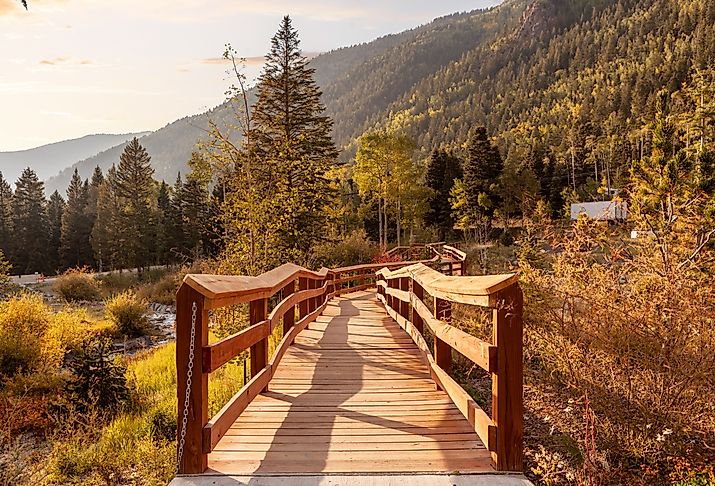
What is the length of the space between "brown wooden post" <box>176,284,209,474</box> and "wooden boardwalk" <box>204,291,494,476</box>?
0.43ft

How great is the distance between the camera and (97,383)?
10633 millimetres

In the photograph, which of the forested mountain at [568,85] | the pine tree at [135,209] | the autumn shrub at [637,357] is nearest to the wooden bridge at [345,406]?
the autumn shrub at [637,357]

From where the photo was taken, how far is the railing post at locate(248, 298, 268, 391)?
528cm

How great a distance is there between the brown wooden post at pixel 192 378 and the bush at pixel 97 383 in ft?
26.9

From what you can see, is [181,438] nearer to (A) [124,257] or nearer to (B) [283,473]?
(B) [283,473]

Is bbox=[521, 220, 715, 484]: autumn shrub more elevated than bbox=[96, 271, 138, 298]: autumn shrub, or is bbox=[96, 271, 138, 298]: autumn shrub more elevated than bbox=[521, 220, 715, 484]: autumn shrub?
bbox=[521, 220, 715, 484]: autumn shrub

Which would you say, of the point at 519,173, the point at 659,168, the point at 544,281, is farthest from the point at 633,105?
the point at 544,281

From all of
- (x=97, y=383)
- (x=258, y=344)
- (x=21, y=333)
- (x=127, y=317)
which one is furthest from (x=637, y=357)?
(x=127, y=317)

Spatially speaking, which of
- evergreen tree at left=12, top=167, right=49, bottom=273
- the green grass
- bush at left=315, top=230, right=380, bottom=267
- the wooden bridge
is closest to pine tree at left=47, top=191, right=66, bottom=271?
evergreen tree at left=12, top=167, right=49, bottom=273

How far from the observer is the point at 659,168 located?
13.9 metres

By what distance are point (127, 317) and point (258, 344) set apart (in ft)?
69.9

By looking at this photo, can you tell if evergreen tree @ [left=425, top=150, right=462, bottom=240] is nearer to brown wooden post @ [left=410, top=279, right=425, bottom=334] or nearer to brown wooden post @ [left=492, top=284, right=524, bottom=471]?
brown wooden post @ [left=410, top=279, right=425, bottom=334]

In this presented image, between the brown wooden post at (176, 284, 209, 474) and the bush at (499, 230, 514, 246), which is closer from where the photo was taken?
the brown wooden post at (176, 284, 209, 474)

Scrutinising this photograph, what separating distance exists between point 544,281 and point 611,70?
5385 inches
